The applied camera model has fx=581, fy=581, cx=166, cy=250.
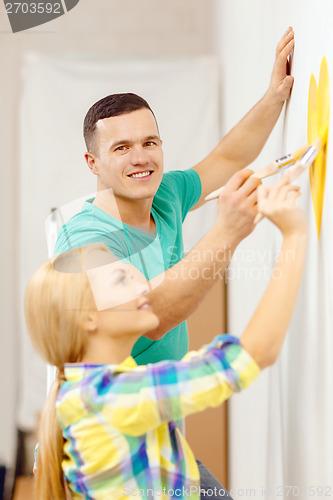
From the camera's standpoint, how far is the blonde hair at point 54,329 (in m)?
0.76

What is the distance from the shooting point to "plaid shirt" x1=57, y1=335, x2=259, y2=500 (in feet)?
2.17

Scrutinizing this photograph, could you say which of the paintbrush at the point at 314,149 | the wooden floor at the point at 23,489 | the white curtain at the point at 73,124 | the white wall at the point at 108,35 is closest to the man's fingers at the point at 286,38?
the paintbrush at the point at 314,149

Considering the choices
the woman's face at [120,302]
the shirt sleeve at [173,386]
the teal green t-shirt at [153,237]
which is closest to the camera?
the shirt sleeve at [173,386]

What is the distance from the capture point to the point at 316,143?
32.3 inches

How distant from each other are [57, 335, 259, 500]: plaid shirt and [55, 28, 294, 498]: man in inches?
8.0

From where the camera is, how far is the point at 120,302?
76 centimetres

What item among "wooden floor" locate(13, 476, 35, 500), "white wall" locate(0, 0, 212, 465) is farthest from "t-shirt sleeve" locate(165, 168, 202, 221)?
"wooden floor" locate(13, 476, 35, 500)

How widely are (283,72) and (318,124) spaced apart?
26cm

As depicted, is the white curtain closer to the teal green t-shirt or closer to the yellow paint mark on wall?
the teal green t-shirt

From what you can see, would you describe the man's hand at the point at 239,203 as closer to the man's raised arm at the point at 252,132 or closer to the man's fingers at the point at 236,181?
the man's fingers at the point at 236,181

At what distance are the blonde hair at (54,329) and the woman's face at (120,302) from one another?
0.04 feet

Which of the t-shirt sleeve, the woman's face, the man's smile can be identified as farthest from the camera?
the t-shirt sleeve

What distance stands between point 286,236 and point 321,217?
17 centimetres

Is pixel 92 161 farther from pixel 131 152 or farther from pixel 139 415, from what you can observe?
pixel 139 415
